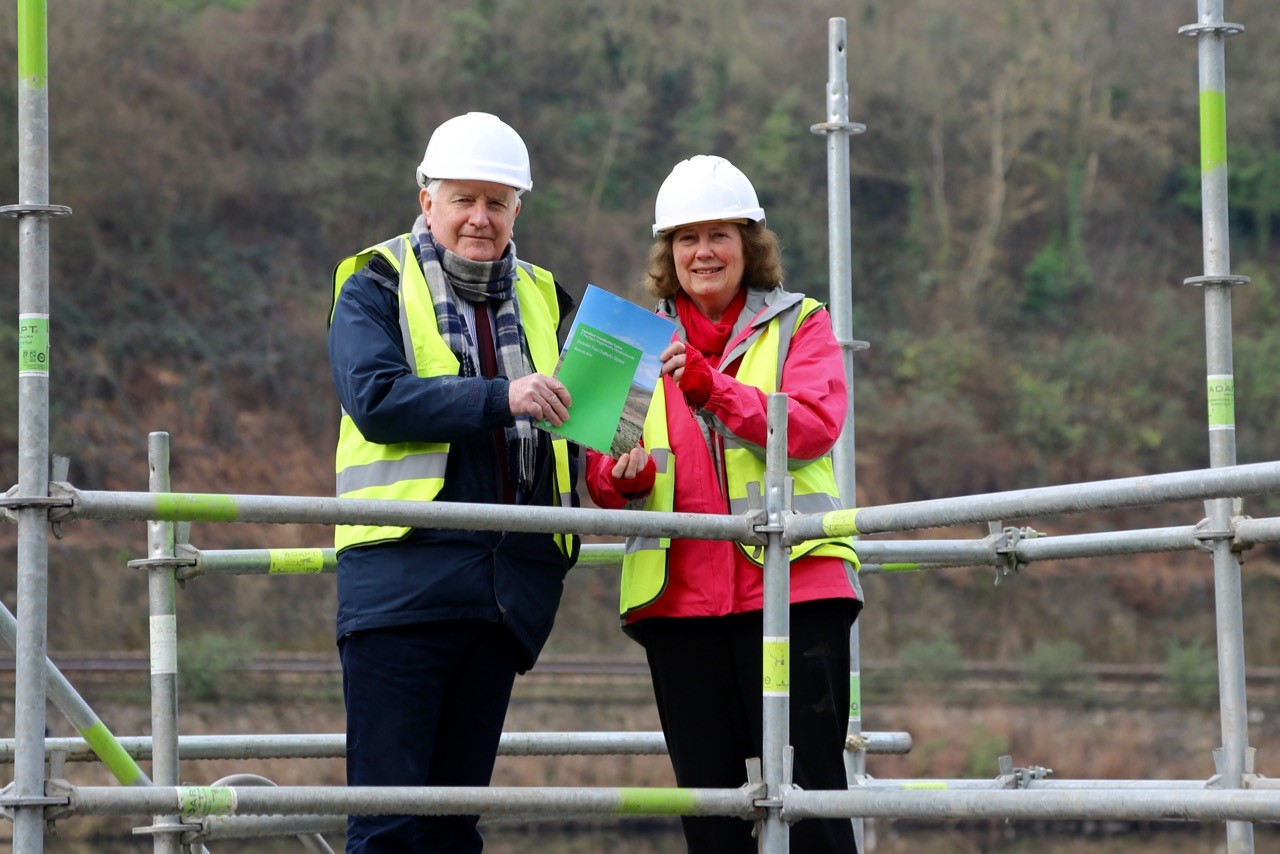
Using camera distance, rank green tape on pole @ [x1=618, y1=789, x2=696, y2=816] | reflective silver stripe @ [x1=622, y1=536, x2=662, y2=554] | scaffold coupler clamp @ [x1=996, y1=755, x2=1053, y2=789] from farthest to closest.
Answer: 1. scaffold coupler clamp @ [x1=996, y1=755, x2=1053, y2=789]
2. reflective silver stripe @ [x1=622, y1=536, x2=662, y2=554]
3. green tape on pole @ [x1=618, y1=789, x2=696, y2=816]

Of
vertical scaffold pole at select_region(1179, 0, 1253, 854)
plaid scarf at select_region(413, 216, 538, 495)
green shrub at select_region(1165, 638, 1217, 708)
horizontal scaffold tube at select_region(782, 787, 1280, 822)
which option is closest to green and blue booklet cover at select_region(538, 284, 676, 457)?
plaid scarf at select_region(413, 216, 538, 495)

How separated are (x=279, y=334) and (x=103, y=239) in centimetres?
335

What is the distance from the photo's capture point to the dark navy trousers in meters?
3.03

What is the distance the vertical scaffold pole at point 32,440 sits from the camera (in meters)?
2.47

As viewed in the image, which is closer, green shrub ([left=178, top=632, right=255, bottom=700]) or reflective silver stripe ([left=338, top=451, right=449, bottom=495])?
reflective silver stripe ([left=338, top=451, right=449, bottom=495])

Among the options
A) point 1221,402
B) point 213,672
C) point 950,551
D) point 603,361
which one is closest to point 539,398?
point 603,361

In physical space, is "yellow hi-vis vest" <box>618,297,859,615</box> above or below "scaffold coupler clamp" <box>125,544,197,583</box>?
above

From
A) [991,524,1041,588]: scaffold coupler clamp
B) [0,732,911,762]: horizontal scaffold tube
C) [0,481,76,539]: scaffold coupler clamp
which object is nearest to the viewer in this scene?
[0,481,76,539]: scaffold coupler clamp

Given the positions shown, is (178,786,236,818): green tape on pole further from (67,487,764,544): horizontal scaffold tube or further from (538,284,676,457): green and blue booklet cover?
(538,284,676,457): green and blue booklet cover

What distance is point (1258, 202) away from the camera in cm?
3444

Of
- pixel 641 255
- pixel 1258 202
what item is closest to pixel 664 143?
pixel 641 255

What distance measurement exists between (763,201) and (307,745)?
98.7 ft

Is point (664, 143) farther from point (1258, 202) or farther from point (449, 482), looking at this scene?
point (449, 482)

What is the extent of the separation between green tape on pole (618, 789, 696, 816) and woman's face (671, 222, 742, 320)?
3.49ft
